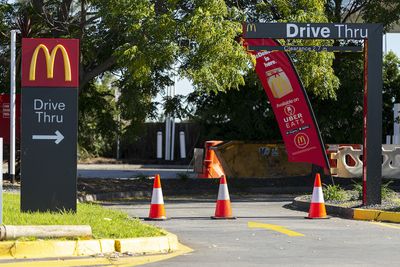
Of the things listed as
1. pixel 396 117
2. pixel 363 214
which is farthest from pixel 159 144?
pixel 363 214

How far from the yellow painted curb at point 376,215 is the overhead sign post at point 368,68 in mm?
639

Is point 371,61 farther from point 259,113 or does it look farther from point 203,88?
point 259,113

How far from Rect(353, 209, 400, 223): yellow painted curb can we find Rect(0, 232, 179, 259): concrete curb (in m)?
5.61

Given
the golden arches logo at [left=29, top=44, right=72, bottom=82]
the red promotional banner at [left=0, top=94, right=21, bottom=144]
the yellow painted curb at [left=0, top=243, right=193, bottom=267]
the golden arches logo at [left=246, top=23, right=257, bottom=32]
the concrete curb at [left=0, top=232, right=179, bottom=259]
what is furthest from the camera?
the red promotional banner at [left=0, top=94, right=21, bottom=144]

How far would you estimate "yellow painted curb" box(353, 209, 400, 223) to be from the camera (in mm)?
13952

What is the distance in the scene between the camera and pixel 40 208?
36.2 feet

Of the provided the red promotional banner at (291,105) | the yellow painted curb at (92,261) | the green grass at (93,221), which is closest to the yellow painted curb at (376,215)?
the green grass at (93,221)

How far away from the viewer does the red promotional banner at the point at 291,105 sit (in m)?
19.8

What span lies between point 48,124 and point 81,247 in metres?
2.49

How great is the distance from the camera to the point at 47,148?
1096 cm

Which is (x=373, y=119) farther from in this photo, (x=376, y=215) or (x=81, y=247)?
(x=81, y=247)

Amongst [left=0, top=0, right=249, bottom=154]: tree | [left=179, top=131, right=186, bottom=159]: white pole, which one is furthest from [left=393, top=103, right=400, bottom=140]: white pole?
[left=179, top=131, right=186, bottom=159]: white pole

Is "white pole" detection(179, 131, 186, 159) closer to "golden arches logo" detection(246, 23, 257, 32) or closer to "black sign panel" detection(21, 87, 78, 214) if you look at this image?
"golden arches logo" detection(246, 23, 257, 32)

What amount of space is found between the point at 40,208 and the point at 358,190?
26.8 feet
